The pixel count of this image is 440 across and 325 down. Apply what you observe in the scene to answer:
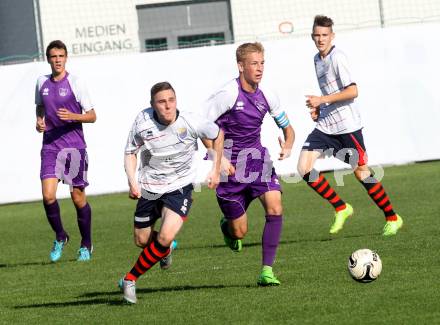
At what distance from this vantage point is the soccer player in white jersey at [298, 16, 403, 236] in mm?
12172

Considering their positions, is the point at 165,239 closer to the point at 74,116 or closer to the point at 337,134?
the point at 74,116

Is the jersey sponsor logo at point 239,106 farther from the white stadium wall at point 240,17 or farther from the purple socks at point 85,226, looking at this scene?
the white stadium wall at point 240,17

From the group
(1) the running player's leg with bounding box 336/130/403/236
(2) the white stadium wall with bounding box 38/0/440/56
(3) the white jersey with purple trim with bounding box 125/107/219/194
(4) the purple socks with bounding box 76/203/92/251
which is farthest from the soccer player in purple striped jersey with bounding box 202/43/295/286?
(2) the white stadium wall with bounding box 38/0/440/56

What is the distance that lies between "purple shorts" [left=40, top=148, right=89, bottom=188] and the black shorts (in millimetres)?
2907

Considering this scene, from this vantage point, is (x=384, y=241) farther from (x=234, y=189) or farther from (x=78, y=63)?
(x=78, y=63)

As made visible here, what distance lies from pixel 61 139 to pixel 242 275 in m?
3.20

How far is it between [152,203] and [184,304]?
1.01m

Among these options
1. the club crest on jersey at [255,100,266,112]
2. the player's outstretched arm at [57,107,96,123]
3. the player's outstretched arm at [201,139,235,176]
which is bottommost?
the player's outstretched arm at [201,139,235,176]

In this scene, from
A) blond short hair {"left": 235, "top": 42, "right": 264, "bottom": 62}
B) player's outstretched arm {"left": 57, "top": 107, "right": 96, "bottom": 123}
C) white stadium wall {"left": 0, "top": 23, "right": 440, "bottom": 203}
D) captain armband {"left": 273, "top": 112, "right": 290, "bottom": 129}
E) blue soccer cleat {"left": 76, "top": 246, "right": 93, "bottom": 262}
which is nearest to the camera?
blond short hair {"left": 235, "top": 42, "right": 264, "bottom": 62}

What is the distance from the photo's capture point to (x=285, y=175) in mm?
20156

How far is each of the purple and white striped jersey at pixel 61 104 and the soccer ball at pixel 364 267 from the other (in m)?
4.25

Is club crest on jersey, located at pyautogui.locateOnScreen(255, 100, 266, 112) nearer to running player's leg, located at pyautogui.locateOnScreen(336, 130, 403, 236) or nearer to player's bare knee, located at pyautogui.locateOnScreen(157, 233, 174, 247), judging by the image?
player's bare knee, located at pyautogui.locateOnScreen(157, 233, 174, 247)

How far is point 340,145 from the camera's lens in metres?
12.6

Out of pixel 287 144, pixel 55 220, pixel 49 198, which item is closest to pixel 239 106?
pixel 287 144
